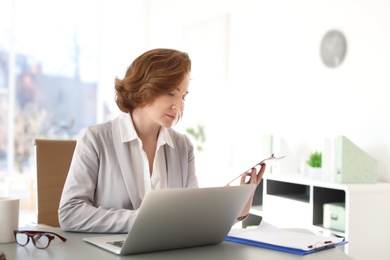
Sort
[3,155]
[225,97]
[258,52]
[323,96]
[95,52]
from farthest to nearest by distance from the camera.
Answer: [95,52], [3,155], [225,97], [258,52], [323,96]

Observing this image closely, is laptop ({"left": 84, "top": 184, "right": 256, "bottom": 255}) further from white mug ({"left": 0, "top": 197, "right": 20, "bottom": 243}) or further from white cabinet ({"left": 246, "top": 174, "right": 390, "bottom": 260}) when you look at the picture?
white cabinet ({"left": 246, "top": 174, "right": 390, "bottom": 260})

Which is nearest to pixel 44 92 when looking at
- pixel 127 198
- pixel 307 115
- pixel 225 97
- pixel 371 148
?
pixel 225 97

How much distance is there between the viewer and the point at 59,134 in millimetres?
5652

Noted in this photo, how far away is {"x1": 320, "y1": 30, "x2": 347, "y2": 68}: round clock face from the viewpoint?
3.30 metres

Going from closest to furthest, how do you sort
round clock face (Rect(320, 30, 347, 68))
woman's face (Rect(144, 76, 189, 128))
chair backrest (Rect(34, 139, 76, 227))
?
woman's face (Rect(144, 76, 189, 128)) → chair backrest (Rect(34, 139, 76, 227)) → round clock face (Rect(320, 30, 347, 68))

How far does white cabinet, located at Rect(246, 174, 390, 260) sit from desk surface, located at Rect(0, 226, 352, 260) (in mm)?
1524

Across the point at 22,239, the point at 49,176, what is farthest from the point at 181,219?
the point at 49,176

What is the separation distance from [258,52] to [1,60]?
9.56 ft

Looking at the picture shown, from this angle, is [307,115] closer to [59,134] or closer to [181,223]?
[181,223]

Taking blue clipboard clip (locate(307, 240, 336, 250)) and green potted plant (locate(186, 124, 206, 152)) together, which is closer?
blue clipboard clip (locate(307, 240, 336, 250))

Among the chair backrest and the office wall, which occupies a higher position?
the office wall

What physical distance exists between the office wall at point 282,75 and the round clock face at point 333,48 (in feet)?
0.13

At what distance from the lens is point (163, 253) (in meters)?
1.17

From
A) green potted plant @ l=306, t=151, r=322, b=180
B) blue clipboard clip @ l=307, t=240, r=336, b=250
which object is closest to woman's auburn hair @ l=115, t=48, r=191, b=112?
blue clipboard clip @ l=307, t=240, r=336, b=250
